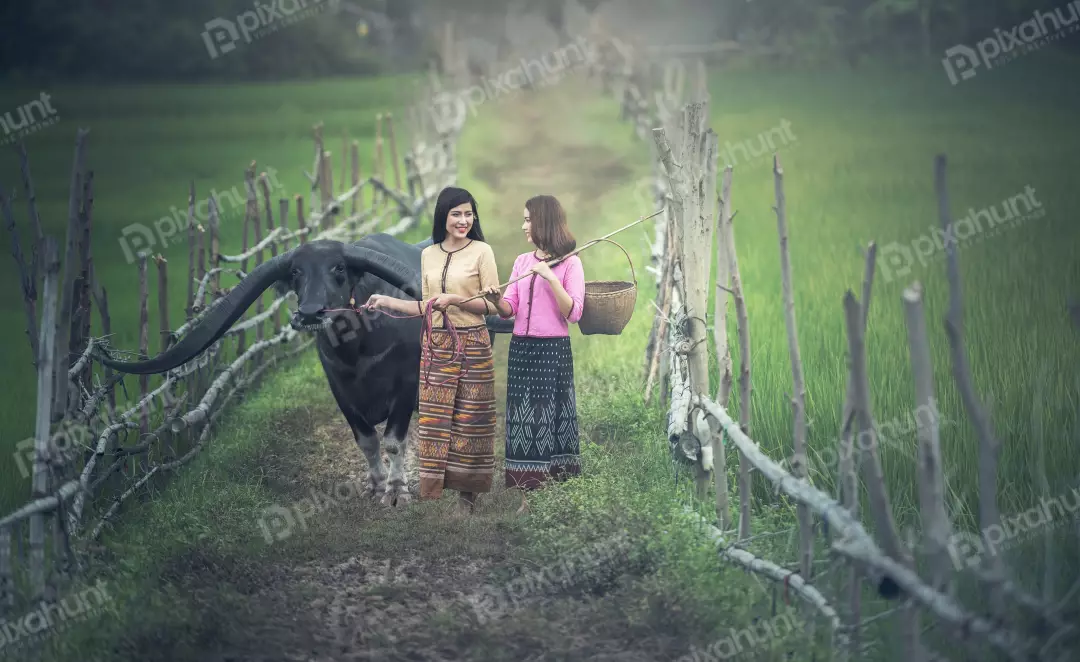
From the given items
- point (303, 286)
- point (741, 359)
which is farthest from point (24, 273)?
point (741, 359)

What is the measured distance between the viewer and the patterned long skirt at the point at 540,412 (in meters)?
3.84

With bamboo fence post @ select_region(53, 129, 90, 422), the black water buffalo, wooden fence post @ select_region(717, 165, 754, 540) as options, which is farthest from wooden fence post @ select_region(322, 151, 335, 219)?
wooden fence post @ select_region(717, 165, 754, 540)

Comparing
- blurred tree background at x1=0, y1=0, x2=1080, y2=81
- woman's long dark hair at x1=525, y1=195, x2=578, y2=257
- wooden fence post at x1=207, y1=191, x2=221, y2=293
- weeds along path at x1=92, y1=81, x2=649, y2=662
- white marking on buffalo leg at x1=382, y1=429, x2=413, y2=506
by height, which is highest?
blurred tree background at x1=0, y1=0, x2=1080, y2=81

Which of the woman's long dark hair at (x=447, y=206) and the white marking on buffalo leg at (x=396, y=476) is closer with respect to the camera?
the woman's long dark hair at (x=447, y=206)

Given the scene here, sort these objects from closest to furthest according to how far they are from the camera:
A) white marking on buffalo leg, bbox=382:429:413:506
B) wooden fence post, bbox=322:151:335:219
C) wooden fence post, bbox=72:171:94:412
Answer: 1. wooden fence post, bbox=72:171:94:412
2. white marking on buffalo leg, bbox=382:429:413:506
3. wooden fence post, bbox=322:151:335:219

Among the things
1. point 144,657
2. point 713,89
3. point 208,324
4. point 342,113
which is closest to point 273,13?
point 342,113

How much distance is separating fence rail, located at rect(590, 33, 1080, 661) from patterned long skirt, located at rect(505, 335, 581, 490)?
420 millimetres

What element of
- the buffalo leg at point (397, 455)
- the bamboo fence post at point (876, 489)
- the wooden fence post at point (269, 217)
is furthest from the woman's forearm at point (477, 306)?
the wooden fence post at point (269, 217)

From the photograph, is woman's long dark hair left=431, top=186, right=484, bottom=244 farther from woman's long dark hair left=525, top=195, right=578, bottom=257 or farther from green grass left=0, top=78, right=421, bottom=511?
green grass left=0, top=78, right=421, bottom=511

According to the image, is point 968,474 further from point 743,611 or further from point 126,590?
point 126,590

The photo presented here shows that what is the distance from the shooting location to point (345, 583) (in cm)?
343

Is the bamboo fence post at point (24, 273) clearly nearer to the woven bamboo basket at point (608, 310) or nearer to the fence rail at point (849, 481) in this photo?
the woven bamboo basket at point (608, 310)

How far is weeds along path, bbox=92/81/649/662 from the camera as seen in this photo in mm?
2908

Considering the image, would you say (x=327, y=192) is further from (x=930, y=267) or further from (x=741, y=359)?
(x=741, y=359)
